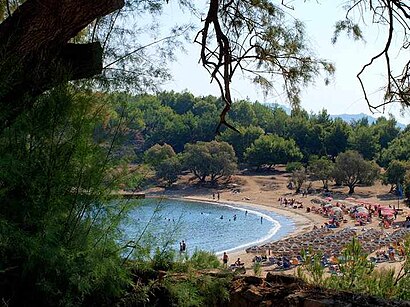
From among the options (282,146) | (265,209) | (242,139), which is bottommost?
(265,209)

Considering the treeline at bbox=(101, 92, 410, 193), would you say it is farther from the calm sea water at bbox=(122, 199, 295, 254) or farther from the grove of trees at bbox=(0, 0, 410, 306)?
the grove of trees at bbox=(0, 0, 410, 306)

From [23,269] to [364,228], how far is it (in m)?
22.0

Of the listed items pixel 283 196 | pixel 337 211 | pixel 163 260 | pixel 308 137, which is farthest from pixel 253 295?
pixel 308 137

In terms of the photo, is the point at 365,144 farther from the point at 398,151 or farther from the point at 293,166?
the point at 293,166

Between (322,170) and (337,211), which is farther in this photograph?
(322,170)

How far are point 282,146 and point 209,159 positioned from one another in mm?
5946

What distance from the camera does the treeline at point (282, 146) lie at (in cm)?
3241

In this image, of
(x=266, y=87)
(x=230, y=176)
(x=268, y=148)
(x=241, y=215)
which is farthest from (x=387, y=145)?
(x=266, y=87)

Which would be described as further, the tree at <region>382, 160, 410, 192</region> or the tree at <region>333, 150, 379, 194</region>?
the tree at <region>333, 150, 379, 194</region>

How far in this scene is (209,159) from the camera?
33.9m

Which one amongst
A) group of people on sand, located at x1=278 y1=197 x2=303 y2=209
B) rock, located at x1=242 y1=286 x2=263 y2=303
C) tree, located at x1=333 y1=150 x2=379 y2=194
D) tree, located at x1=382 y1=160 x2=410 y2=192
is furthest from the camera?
tree, located at x1=333 y1=150 x2=379 y2=194

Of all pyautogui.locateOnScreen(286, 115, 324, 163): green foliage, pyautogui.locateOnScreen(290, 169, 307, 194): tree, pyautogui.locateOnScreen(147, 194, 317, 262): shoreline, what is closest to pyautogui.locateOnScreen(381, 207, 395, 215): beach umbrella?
pyautogui.locateOnScreen(147, 194, 317, 262): shoreline

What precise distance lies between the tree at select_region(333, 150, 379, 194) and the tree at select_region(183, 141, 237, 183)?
631 cm

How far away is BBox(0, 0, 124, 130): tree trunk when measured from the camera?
1.93 meters
